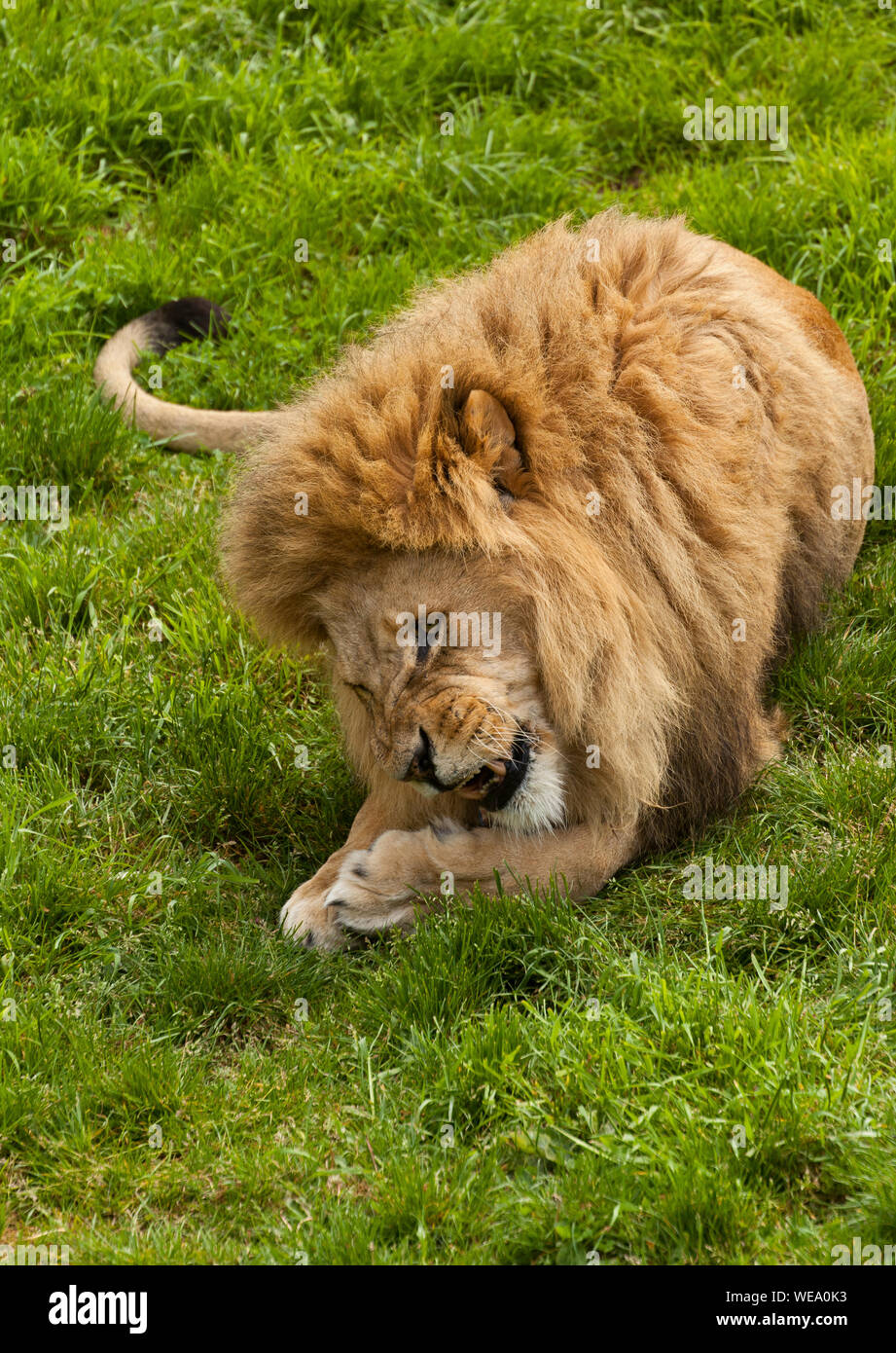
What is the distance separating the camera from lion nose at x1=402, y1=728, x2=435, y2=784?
15.0 ft

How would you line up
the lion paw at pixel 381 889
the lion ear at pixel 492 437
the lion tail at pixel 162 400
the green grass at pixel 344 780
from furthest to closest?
1. the lion tail at pixel 162 400
2. the lion paw at pixel 381 889
3. the lion ear at pixel 492 437
4. the green grass at pixel 344 780

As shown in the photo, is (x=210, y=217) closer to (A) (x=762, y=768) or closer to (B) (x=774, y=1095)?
(A) (x=762, y=768)

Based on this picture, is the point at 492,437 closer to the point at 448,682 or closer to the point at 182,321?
the point at 448,682

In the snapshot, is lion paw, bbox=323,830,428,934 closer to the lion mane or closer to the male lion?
the male lion

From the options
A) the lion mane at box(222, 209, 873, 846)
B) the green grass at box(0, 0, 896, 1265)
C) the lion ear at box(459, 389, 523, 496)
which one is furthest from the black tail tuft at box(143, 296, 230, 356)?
the lion ear at box(459, 389, 523, 496)

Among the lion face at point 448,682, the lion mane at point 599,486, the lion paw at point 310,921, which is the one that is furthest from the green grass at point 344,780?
the lion mane at point 599,486

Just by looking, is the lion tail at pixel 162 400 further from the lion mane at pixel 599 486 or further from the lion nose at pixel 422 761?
the lion nose at pixel 422 761

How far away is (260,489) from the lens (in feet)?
15.9

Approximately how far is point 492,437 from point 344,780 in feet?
5.55

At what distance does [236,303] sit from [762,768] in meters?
3.79

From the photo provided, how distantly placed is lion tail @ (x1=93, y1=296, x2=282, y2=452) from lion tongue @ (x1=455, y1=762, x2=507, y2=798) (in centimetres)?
275

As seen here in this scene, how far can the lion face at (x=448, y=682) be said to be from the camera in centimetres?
452

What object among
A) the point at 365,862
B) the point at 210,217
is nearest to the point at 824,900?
the point at 365,862

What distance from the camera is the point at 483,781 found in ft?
15.5
